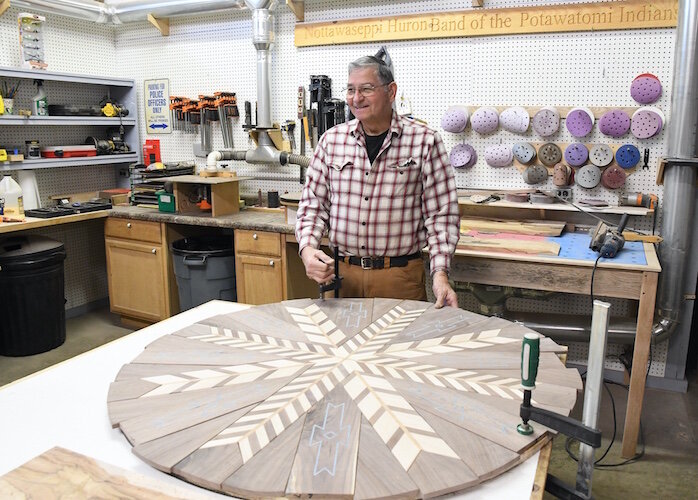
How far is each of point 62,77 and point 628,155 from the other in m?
3.55

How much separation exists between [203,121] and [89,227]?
4.30 ft

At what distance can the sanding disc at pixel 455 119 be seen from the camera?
331 centimetres

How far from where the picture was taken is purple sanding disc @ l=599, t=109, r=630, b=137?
2.99m

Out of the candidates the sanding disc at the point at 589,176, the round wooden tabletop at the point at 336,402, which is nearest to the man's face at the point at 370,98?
the round wooden tabletop at the point at 336,402

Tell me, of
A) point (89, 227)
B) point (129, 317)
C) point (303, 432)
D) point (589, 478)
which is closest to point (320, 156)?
point (303, 432)

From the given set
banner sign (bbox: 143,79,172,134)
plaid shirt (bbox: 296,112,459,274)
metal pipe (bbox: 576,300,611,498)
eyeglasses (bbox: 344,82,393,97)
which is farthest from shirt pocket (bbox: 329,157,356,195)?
banner sign (bbox: 143,79,172,134)

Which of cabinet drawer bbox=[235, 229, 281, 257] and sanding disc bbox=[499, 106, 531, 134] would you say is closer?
sanding disc bbox=[499, 106, 531, 134]

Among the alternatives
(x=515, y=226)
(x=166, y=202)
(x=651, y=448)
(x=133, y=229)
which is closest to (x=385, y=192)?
(x=515, y=226)

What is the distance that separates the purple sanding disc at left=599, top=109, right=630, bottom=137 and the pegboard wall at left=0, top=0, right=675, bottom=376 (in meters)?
0.07

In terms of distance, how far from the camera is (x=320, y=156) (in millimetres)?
2289

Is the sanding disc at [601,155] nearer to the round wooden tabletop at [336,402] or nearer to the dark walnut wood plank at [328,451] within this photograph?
the round wooden tabletop at [336,402]

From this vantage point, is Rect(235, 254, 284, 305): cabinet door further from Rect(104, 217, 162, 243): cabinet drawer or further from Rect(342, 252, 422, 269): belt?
Rect(342, 252, 422, 269): belt

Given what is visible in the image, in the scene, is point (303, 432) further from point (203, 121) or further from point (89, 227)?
point (89, 227)

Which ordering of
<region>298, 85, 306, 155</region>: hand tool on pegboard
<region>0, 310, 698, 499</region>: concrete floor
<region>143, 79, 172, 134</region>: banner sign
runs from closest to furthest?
<region>0, 310, 698, 499</region>: concrete floor
<region>298, 85, 306, 155</region>: hand tool on pegboard
<region>143, 79, 172, 134</region>: banner sign
